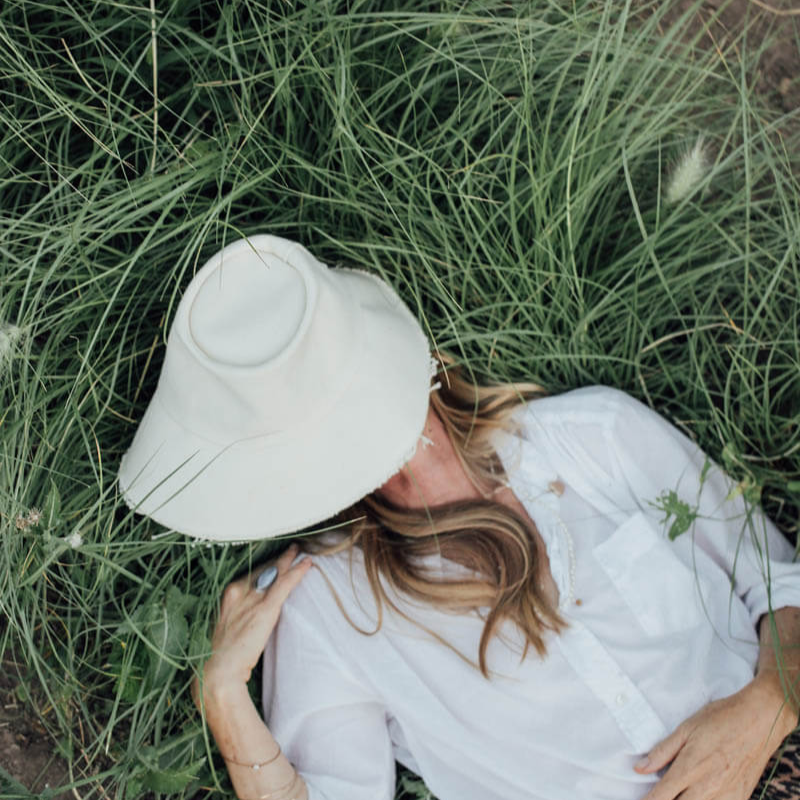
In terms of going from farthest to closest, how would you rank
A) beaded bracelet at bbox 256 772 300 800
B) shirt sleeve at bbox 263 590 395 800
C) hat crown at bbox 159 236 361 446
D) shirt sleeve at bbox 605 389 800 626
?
shirt sleeve at bbox 605 389 800 626
shirt sleeve at bbox 263 590 395 800
beaded bracelet at bbox 256 772 300 800
hat crown at bbox 159 236 361 446

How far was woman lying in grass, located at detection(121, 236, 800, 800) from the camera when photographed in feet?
6.38

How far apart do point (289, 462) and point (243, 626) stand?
0.58 meters

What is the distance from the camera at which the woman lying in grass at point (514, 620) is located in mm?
1945

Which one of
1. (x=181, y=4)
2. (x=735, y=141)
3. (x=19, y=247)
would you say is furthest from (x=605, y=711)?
(x=181, y=4)

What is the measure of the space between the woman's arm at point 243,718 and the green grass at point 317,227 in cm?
8

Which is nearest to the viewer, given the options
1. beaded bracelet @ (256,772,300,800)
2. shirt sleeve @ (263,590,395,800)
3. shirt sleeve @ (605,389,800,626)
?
beaded bracelet @ (256,772,300,800)

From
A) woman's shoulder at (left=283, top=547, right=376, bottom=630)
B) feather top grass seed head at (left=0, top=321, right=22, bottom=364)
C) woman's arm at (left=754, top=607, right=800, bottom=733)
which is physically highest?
feather top grass seed head at (left=0, top=321, right=22, bottom=364)

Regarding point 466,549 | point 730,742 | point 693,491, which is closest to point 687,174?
point 693,491

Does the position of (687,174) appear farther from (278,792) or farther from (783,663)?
(278,792)

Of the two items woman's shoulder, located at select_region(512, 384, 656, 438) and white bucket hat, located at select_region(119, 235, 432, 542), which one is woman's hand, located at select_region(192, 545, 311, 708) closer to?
white bucket hat, located at select_region(119, 235, 432, 542)

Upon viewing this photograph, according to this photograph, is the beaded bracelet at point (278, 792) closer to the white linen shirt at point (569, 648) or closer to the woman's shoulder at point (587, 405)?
the white linen shirt at point (569, 648)

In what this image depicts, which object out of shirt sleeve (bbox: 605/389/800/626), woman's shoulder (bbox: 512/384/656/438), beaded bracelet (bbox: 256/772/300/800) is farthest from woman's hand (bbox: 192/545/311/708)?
shirt sleeve (bbox: 605/389/800/626)

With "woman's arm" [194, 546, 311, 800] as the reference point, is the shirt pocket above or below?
above

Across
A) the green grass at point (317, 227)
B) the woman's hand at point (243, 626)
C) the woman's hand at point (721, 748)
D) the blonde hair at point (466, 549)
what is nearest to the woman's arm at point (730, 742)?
the woman's hand at point (721, 748)
